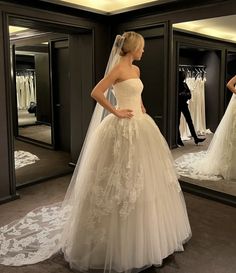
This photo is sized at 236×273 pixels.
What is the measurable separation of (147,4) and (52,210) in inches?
103

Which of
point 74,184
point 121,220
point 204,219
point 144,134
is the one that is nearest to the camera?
point 121,220

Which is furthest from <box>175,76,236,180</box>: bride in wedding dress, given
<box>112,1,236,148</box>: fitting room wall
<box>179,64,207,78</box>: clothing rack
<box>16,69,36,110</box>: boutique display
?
<box>16,69,36,110</box>: boutique display

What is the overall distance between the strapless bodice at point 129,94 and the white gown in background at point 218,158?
5.52ft

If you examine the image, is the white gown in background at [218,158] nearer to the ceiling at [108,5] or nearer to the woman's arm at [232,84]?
→ the woman's arm at [232,84]

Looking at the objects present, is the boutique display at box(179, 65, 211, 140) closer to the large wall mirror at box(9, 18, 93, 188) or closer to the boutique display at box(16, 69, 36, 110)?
the large wall mirror at box(9, 18, 93, 188)

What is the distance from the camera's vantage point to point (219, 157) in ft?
12.5

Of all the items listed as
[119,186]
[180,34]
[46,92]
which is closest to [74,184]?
[119,186]

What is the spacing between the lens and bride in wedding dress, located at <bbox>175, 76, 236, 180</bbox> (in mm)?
3590

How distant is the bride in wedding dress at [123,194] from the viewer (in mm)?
2098

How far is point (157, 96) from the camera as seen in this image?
13.3 feet

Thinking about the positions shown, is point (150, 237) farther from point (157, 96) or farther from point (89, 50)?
point (89, 50)

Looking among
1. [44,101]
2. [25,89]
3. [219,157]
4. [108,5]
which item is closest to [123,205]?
[219,157]

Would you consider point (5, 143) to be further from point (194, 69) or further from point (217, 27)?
point (217, 27)

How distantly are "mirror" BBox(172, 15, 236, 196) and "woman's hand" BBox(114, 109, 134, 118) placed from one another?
1.76m
